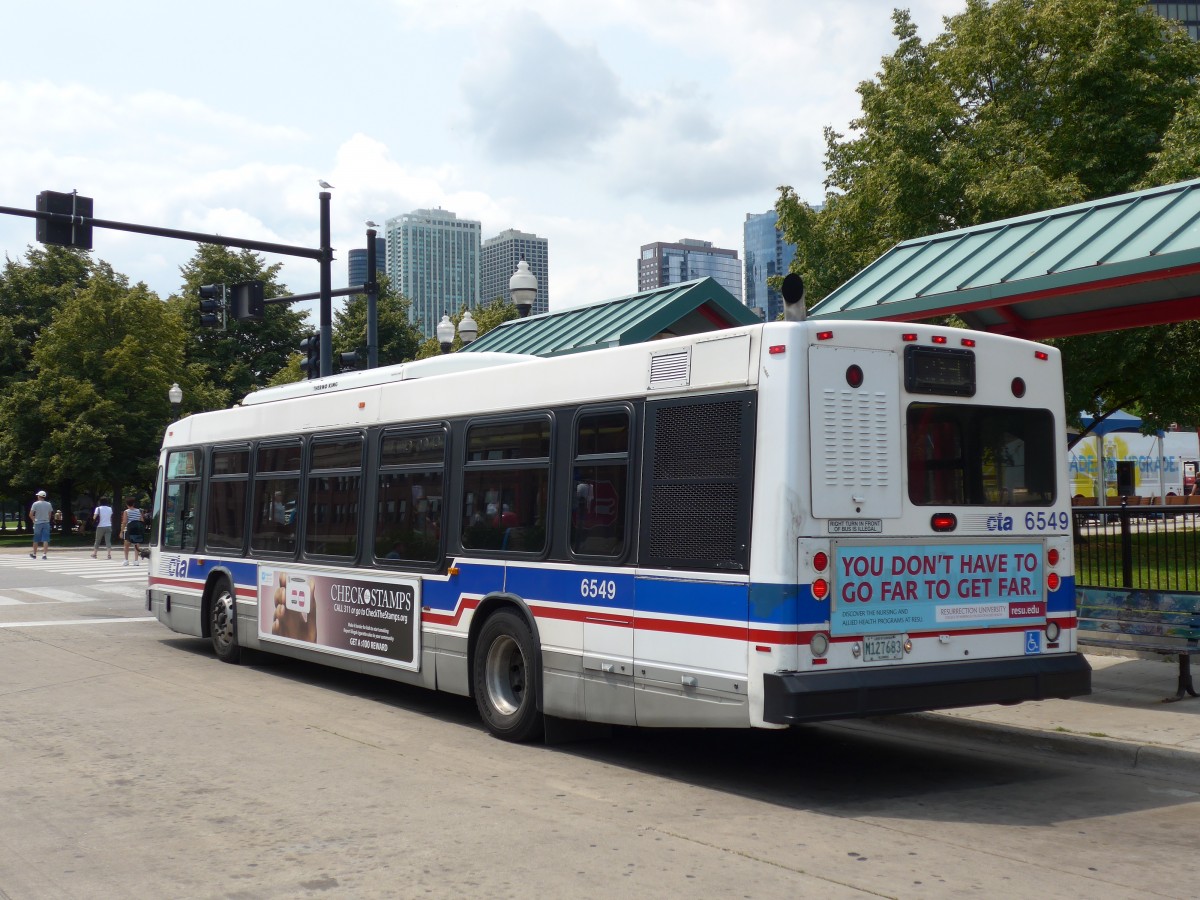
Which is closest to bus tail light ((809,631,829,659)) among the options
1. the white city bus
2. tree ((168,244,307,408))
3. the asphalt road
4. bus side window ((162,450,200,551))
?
the white city bus

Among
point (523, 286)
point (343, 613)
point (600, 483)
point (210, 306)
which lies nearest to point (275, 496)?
point (343, 613)

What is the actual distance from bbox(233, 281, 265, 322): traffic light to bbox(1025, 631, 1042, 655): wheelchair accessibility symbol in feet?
54.9

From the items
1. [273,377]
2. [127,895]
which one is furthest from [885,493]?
[273,377]

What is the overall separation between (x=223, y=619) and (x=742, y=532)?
8902 mm

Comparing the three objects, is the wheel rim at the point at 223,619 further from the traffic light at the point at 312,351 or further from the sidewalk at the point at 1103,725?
the traffic light at the point at 312,351

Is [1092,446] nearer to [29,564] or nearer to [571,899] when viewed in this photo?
[29,564]

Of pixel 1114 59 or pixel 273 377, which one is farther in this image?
pixel 273 377

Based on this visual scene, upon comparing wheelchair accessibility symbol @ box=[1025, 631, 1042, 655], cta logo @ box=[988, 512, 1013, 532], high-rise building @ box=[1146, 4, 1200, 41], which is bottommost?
wheelchair accessibility symbol @ box=[1025, 631, 1042, 655]

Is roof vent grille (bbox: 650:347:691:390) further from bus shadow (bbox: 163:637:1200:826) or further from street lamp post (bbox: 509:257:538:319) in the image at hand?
street lamp post (bbox: 509:257:538:319)

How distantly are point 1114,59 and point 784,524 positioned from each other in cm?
2931

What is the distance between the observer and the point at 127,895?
5680 mm

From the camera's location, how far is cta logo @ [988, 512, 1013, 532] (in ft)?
27.3

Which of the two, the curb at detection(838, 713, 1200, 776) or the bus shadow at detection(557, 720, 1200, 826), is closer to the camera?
the bus shadow at detection(557, 720, 1200, 826)

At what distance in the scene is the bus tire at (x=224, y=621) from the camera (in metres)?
14.3
